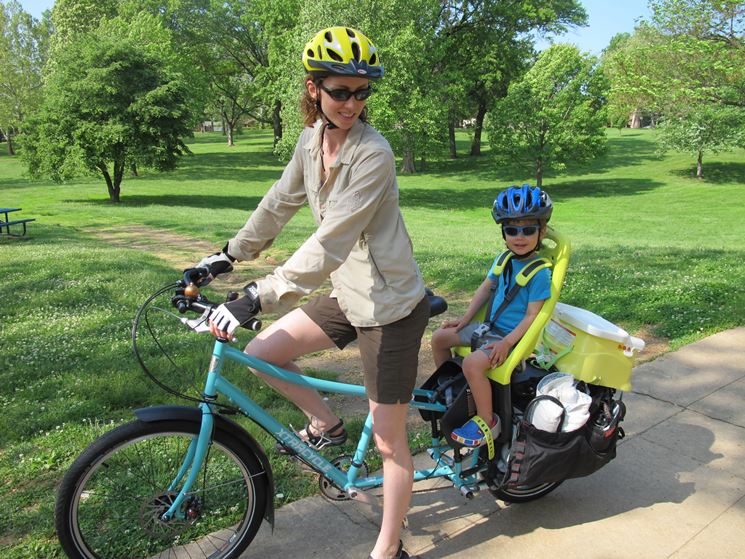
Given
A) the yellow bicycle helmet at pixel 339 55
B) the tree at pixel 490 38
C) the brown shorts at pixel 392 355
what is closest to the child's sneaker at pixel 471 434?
the brown shorts at pixel 392 355

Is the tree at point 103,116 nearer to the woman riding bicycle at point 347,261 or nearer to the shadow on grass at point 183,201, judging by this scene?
the shadow on grass at point 183,201

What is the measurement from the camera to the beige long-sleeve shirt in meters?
2.25

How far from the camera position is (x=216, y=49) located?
46250 millimetres

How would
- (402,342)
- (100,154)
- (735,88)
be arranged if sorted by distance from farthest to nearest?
1. (100,154)
2. (735,88)
3. (402,342)

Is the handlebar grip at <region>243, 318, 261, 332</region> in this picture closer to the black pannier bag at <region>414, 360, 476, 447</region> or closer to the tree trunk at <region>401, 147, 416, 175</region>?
the black pannier bag at <region>414, 360, 476, 447</region>

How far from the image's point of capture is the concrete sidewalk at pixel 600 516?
2801mm

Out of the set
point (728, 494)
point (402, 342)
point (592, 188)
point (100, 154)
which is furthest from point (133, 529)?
point (592, 188)

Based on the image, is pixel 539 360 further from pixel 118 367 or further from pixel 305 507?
pixel 118 367

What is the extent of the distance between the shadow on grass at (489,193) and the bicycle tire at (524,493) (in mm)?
25552

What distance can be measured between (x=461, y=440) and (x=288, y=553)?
0.92m

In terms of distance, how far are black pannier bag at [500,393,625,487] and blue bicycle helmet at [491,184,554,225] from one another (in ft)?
2.91

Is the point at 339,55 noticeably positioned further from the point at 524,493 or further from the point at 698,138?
the point at 698,138

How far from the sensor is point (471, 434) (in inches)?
112

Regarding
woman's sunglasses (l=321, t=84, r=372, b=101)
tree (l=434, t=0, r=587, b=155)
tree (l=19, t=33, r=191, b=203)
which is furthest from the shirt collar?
tree (l=434, t=0, r=587, b=155)
